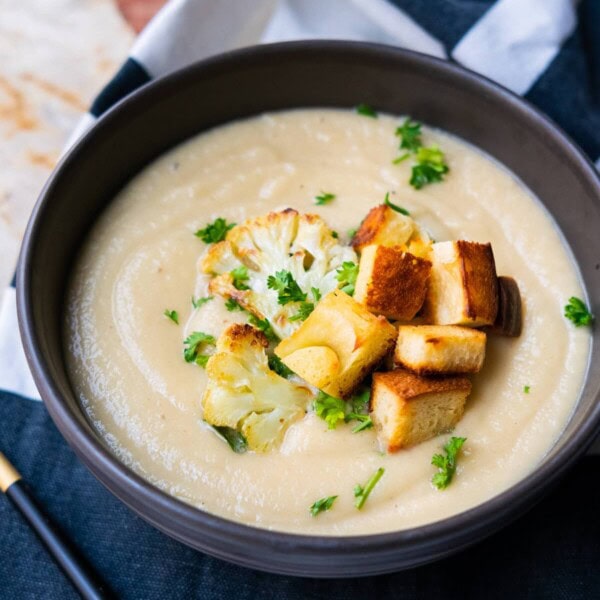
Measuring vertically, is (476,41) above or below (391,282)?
above

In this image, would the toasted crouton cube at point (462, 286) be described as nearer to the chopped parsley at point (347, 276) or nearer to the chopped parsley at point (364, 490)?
the chopped parsley at point (347, 276)

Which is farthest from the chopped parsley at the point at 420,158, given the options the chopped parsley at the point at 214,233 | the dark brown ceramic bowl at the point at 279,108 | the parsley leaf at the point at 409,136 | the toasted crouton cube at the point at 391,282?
the chopped parsley at the point at 214,233

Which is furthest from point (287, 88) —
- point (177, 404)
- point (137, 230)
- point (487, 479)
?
point (487, 479)

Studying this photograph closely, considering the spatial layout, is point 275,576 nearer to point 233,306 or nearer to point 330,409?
point 330,409

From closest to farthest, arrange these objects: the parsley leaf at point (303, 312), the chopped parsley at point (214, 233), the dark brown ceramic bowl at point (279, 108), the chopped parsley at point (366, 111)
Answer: the dark brown ceramic bowl at point (279, 108) < the parsley leaf at point (303, 312) < the chopped parsley at point (214, 233) < the chopped parsley at point (366, 111)

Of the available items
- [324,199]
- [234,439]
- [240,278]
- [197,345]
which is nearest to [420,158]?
[324,199]

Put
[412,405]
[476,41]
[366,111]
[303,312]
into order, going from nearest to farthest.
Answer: [412,405], [303,312], [366,111], [476,41]

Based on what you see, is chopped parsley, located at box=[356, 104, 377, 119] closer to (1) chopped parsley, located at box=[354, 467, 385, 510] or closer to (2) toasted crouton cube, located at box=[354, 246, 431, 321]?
(2) toasted crouton cube, located at box=[354, 246, 431, 321]

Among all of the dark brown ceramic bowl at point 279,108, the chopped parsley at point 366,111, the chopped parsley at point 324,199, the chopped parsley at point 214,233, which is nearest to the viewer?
the dark brown ceramic bowl at point 279,108

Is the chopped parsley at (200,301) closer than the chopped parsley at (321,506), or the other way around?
the chopped parsley at (321,506)
